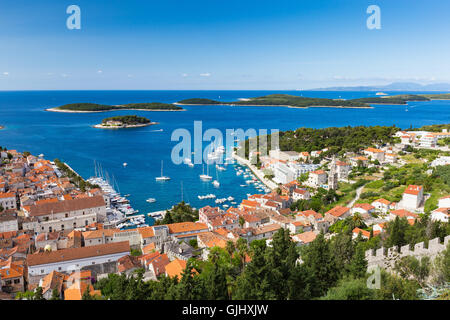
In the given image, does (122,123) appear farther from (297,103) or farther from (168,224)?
(297,103)

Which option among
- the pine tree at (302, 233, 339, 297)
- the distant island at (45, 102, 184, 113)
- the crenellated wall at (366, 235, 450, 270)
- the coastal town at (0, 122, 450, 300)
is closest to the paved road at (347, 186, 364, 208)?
the coastal town at (0, 122, 450, 300)

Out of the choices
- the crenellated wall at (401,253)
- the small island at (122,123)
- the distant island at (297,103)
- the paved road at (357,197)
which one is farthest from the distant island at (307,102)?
the crenellated wall at (401,253)

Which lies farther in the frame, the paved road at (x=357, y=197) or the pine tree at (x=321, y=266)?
the paved road at (x=357, y=197)

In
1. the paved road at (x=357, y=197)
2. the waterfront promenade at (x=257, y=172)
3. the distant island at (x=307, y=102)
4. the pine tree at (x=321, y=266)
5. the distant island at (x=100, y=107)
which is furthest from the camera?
the distant island at (x=307, y=102)

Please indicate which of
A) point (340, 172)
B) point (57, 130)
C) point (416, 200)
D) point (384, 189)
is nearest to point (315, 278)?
point (416, 200)

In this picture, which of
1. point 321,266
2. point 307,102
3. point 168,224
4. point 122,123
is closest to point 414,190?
point 321,266

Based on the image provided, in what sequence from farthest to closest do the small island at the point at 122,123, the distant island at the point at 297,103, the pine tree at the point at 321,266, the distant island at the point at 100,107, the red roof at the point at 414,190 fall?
the distant island at the point at 297,103, the distant island at the point at 100,107, the small island at the point at 122,123, the red roof at the point at 414,190, the pine tree at the point at 321,266

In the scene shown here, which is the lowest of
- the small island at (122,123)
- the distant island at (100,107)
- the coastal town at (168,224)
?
the coastal town at (168,224)

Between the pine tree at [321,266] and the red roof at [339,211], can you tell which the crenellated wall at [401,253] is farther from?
the red roof at [339,211]

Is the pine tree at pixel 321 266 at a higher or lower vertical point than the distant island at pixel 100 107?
lower
